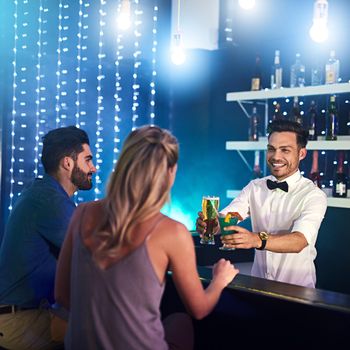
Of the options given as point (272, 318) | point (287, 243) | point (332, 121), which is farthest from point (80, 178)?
point (332, 121)

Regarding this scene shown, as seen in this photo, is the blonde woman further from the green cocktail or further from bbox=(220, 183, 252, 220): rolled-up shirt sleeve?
bbox=(220, 183, 252, 220): rolled-up shirt sleeve

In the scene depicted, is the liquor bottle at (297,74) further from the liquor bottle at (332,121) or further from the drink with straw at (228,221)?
the drink with straw at (228,221)

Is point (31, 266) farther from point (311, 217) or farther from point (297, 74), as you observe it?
point (297, 74)

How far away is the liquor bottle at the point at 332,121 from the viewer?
436 centimetres

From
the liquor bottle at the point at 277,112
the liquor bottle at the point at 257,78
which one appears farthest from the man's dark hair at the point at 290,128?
the liquor bottle at the point at 257,78

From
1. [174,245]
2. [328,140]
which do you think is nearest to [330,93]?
[328,140]

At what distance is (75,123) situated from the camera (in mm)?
5414

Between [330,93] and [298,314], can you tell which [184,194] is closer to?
[330,93]

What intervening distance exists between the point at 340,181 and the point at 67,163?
2.22 metres

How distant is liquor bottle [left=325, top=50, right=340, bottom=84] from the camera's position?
4.34 m

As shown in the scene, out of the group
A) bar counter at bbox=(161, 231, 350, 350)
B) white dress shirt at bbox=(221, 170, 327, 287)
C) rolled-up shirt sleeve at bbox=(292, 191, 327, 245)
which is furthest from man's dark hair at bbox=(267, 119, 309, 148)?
bar counter at bbox=(161, 231, 350, 350)

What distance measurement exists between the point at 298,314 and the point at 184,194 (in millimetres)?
3855

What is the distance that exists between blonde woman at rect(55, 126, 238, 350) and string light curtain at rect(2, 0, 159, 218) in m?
3.43

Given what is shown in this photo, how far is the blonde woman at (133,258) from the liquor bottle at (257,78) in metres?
3.32
